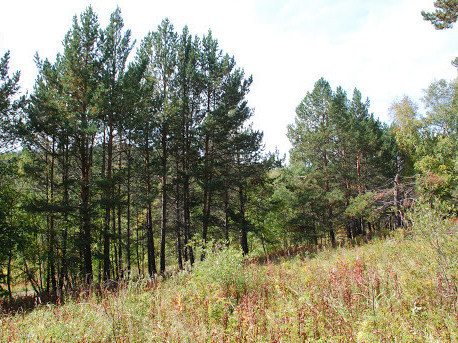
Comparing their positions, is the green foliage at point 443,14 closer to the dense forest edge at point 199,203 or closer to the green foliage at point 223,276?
the dense forest edge at point 199,203

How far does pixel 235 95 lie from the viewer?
15539 millimetres

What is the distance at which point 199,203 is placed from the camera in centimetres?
1642

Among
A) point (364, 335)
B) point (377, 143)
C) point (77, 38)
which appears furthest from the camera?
point (377, 143)

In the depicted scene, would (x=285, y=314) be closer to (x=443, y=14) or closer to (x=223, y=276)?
(x=223, y=276)

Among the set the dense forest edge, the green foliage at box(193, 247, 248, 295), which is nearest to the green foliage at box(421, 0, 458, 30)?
the dense forest edge

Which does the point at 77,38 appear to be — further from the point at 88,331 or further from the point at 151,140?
the point at 88,331

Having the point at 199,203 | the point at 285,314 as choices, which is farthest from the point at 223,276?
the point at 199,203

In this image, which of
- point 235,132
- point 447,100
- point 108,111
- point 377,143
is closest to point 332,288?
point 108,111

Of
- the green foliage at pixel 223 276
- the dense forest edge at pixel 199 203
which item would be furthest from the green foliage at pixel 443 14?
the green foliage at pixel 223 276

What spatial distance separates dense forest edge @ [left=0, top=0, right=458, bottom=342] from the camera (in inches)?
153

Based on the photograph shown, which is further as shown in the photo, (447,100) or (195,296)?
(447,100)

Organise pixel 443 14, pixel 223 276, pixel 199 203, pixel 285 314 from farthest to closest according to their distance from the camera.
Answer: pixel 199 203, pixel 443 14, pixel 223 276, pixel 285 314

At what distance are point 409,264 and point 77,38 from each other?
15460 mm

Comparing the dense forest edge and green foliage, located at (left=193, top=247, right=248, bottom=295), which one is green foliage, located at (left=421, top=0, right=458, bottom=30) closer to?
the dense forest edge
